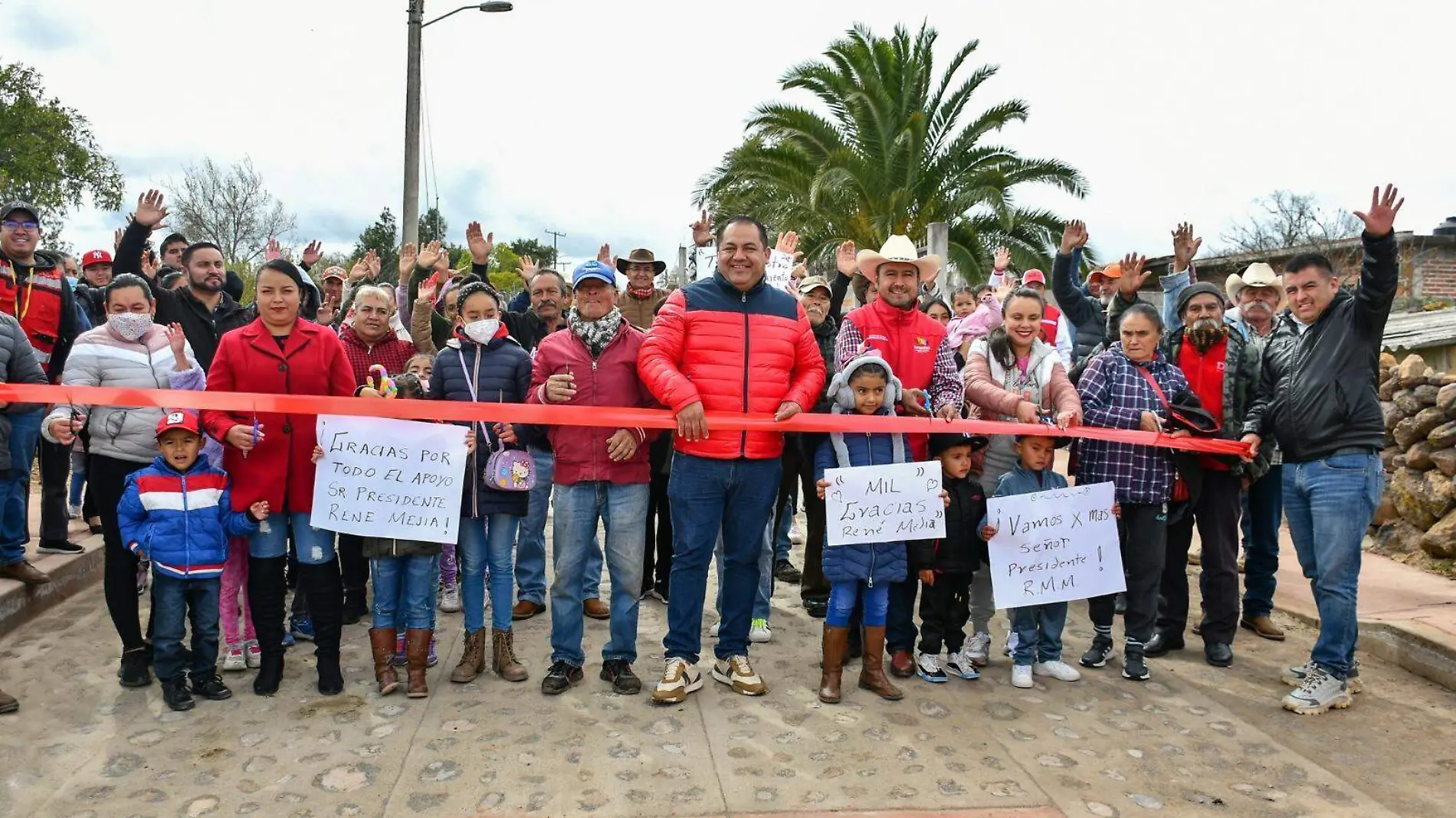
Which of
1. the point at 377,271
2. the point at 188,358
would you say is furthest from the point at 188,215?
the point at 188,358

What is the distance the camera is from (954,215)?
18.9 m

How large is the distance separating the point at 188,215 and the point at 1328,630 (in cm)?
3633

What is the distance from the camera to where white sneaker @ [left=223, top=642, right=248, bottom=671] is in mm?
4934

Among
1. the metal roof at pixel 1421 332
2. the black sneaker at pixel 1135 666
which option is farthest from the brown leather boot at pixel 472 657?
the metal roof at pixel 1421 332

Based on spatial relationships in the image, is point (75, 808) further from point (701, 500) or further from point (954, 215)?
point (954, 215)

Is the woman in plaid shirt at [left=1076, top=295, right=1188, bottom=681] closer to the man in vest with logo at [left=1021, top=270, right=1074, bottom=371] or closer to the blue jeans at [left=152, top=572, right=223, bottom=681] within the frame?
the man in vest with logo at [left=1021, top=270, right=1074, bottom=371]

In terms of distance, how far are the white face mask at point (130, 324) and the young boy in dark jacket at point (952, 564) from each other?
4005mm

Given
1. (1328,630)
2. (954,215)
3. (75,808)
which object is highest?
(954,215)

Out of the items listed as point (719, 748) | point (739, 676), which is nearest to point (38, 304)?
point (739, 676)

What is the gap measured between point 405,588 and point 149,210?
299 cm

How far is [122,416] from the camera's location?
4.61 meters

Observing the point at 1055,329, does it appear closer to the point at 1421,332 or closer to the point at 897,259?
the point at 897,259

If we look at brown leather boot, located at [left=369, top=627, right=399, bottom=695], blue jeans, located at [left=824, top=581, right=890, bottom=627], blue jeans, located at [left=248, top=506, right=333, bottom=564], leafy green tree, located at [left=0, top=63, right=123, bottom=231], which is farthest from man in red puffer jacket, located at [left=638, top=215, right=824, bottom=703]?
leafy green tree, located at [left=0, top=63, right=123, bottom=231]

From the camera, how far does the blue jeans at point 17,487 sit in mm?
5594
